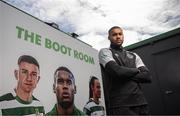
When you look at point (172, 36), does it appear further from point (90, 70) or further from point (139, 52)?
point (90, 70)

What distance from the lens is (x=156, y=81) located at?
334 centimetres

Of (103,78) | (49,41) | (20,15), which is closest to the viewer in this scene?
(20,15)

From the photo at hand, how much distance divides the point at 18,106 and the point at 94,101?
0.85 metres

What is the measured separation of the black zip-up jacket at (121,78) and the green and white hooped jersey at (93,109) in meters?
0.07

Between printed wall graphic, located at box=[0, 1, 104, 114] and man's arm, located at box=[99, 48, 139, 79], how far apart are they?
21 cm

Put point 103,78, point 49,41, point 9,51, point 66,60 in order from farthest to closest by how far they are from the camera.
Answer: point 103,78, point 66,60, point 49,41, point 9,51

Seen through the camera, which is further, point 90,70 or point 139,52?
point 139,52

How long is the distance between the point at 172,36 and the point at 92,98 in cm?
180

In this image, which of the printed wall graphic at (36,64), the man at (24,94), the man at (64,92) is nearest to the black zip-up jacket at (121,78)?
the printed wall graphic at (36,64)

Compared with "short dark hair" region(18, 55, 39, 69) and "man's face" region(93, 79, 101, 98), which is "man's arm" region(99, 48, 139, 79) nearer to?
"man's face" region(93, 79, 101, 98)

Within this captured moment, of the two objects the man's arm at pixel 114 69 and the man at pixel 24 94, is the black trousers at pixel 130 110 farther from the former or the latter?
the man at pixel 24 94

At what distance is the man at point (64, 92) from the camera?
1.71 metres

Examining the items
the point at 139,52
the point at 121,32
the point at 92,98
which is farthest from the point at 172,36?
the point at 92,98

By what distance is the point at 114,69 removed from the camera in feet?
6.52
